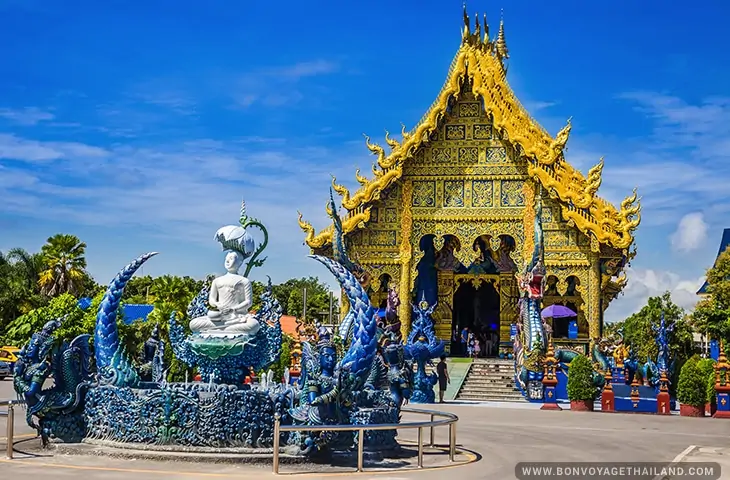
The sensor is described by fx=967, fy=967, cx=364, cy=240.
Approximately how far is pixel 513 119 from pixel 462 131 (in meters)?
1.86

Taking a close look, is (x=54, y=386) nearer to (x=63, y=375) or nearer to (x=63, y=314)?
(x=63, y=375)

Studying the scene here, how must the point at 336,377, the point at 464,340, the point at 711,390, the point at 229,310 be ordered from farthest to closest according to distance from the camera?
the point at 464,340 → the point at 711,390 → the point at 229,310 → the point at 336,377

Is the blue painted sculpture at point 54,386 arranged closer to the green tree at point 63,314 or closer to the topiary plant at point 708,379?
the green tree at point 63,314

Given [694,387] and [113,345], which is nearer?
[113,345]

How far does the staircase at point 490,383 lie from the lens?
2719cm

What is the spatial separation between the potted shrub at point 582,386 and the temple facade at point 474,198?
9113mm

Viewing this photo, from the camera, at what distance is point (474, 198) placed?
33625 millimetres

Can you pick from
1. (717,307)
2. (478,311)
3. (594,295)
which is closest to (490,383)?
(594,295)

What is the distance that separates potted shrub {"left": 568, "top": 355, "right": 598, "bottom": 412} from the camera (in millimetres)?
22891

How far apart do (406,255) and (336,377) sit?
2238 cm

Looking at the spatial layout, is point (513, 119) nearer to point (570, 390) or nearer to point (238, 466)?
point (570, 390)

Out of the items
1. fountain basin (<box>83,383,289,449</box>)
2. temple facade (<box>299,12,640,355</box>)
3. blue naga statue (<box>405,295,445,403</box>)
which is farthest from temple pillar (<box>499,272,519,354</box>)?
fountain basin (<box>83,383,289,449</box>)

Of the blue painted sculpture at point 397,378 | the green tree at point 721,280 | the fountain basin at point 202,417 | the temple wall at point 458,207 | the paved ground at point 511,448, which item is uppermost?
the temple wall at point 458,207

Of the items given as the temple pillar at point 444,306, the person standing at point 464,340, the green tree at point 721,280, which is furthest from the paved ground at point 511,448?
the green tree at point 721,280
